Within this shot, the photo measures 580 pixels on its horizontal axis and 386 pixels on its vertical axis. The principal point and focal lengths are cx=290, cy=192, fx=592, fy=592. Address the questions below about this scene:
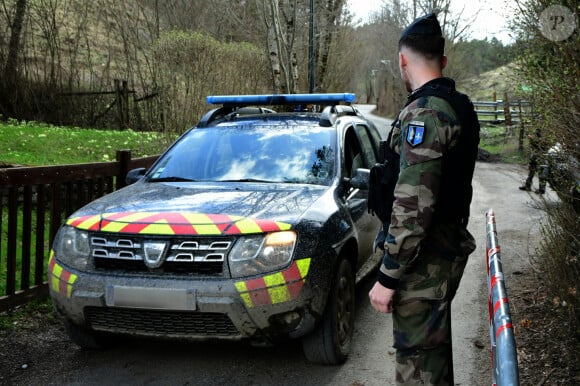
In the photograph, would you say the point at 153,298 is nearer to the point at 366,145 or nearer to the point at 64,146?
the point at 366,145

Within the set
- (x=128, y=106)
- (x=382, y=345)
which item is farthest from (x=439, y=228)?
(x=128, y=106)

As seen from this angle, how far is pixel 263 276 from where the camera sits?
356 centimetres

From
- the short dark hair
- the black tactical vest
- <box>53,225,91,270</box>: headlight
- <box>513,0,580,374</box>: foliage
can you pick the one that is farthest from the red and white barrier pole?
<box>53,225,91,270</box>: headlight

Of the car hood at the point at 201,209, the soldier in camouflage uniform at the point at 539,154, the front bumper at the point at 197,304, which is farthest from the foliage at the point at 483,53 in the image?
the front bumper at the point at 197,304

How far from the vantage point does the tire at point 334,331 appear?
12.8 ft

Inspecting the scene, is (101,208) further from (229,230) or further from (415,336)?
(415,336)

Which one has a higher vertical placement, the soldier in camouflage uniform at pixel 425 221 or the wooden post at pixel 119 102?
the wooden post at pixel 119 102

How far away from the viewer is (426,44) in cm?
251

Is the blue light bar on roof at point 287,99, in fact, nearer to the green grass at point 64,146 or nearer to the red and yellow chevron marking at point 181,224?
the red and yellow chevron marking at point 181,224

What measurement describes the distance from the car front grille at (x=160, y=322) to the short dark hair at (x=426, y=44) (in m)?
1.94

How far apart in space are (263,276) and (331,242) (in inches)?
24.7

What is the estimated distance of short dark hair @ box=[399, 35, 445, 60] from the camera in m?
2.51

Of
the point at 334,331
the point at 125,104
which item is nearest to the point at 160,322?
the point at 334,331

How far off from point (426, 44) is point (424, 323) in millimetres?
1184
